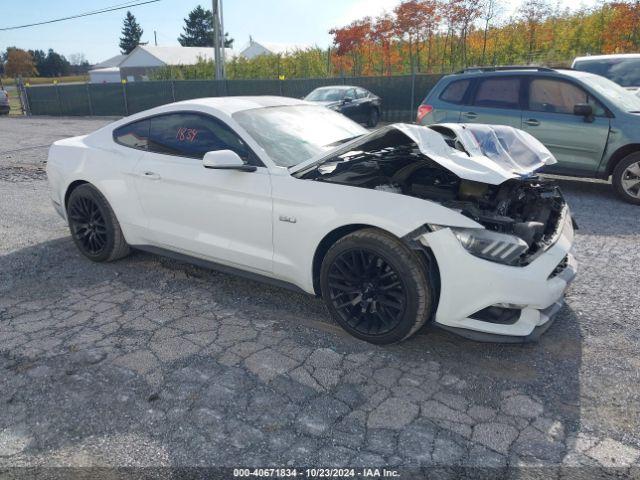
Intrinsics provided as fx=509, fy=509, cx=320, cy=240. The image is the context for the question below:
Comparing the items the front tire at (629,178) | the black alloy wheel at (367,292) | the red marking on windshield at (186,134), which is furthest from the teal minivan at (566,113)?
the red marking on windshield at (186,134)

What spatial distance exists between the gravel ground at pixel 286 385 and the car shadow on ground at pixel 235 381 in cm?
1

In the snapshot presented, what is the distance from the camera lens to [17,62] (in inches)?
3068

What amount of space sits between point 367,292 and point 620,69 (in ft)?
31.2

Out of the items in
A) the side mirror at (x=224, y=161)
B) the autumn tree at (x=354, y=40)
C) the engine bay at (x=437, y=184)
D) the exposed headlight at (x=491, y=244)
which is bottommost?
the exposed headlight at (x=491, y=244)

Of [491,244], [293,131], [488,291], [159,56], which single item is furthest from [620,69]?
[159,56]

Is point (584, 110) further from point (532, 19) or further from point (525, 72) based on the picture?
point (532, 19)

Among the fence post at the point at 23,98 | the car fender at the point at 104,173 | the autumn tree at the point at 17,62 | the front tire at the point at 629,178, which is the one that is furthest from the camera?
the autumn tree at the point at 17,62

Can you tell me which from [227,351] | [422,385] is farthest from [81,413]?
[422,385]

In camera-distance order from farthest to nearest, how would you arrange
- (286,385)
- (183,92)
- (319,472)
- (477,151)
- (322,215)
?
(183,92), (477,151), (322,215), (286,385), (319,472)

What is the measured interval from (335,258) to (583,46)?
22285 mm

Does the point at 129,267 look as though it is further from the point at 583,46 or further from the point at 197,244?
the point at 583,46

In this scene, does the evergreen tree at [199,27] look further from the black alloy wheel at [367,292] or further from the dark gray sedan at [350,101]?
the black alloy wheel at [367,292]

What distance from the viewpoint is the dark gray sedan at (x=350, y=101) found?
1594cm

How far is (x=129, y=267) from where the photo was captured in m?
4.73
